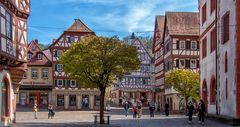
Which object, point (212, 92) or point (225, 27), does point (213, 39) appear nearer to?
point (212, 92)

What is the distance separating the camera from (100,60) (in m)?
39.1

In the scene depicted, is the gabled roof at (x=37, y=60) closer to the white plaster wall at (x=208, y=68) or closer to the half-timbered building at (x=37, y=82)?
the half-timbered building at (x=37, y=82)

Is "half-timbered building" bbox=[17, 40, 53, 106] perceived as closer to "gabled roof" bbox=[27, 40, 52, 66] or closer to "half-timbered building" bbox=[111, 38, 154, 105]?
"gabled roof" bbox=[27, 40, 52, 66]

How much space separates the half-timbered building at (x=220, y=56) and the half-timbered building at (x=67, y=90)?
128ft

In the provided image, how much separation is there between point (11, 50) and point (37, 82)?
184 ft

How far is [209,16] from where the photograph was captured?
44.3m

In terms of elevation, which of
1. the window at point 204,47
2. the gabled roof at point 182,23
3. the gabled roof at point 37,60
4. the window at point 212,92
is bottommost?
the window at point 212,92

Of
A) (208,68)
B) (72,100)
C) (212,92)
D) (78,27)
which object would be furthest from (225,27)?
(72,100)

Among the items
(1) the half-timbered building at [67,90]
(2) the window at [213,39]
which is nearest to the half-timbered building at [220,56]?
(2) the window at [213,39]

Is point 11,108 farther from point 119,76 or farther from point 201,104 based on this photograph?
point 201,104

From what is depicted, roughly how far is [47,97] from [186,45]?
92.4ft

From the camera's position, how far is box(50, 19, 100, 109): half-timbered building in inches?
3391

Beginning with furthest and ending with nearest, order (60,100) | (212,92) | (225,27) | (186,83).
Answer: (60,100) < (186,83) < (212,92) < (225,27)

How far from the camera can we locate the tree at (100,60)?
3897cm
